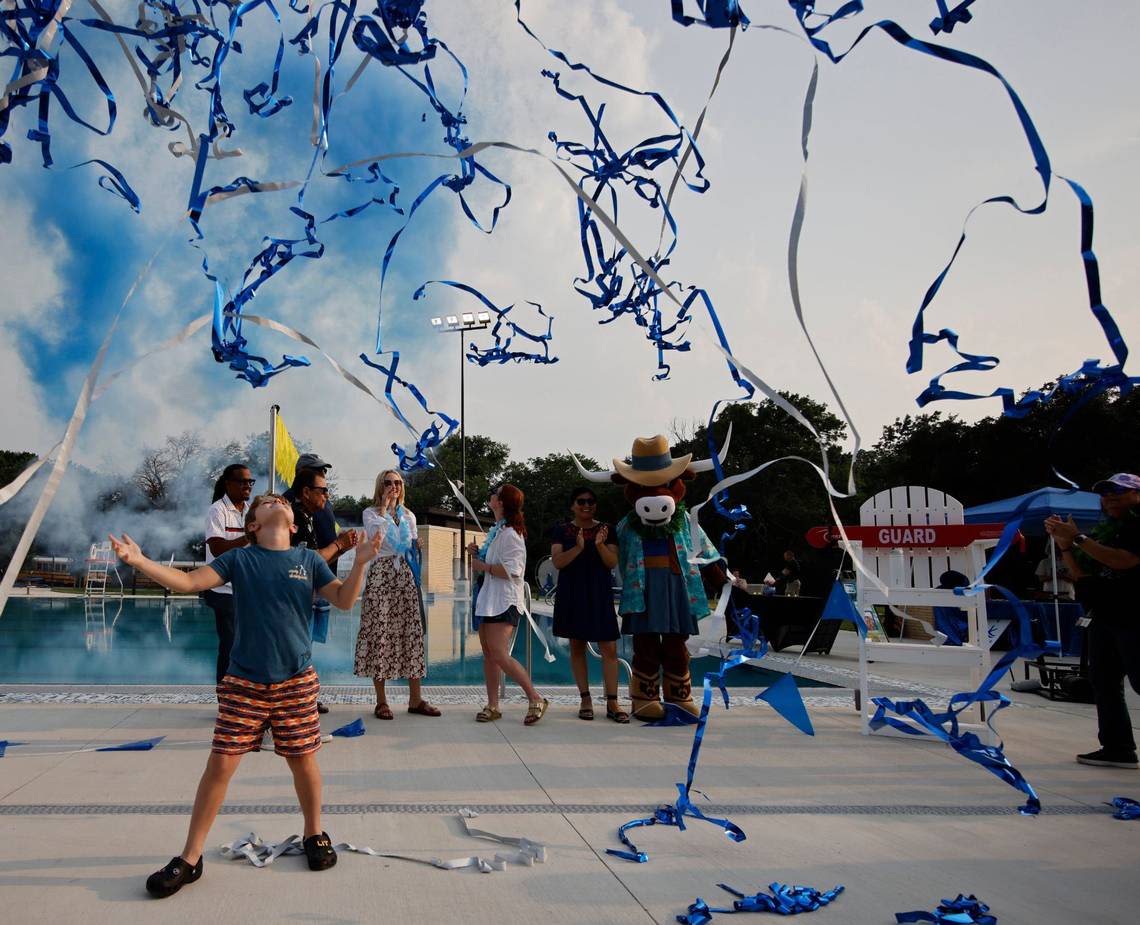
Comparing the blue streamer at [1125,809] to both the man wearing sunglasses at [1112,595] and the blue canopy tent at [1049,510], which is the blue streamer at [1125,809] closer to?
the man wearing sunglasses at [1112,595]

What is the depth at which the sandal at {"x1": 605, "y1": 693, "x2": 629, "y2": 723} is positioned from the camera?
5.52m

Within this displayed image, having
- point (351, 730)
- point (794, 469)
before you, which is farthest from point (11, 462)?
point (351, 730)

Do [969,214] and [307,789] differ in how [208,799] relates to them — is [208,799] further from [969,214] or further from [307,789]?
[969,214]

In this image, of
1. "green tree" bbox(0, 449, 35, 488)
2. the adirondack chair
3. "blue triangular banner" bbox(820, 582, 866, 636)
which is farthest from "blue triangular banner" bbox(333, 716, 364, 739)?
"green tree" bbox(0, 449, 35, 488)

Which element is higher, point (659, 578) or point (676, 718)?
point (659, 578)

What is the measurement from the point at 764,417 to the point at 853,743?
2991cm

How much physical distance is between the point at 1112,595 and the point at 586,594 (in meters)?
3.02

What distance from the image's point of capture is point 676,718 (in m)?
5.53

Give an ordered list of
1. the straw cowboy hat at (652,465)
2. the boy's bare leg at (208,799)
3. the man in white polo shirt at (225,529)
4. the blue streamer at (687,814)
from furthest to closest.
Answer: the straw cowboy hat at (652,465), the man in white polo shirt at (225,529), the blue streamer at (687,814), the boy's bare leg at (208,799)

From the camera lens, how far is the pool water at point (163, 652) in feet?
27.5

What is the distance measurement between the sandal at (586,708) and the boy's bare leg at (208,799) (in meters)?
3.25

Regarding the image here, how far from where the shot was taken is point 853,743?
16.5ft

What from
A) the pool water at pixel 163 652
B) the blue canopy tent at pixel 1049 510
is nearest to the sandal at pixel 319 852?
the pool water at pixel 163 652

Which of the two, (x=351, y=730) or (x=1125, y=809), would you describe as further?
(x=351, y=730)
